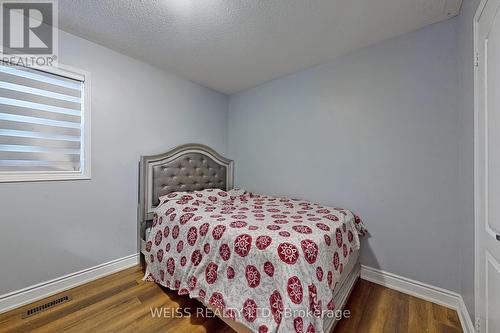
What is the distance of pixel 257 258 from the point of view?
4.16ft

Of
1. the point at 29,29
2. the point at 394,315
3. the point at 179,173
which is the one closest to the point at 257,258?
the point at 394,315

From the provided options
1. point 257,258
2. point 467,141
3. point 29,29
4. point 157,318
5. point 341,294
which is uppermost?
point 29,29

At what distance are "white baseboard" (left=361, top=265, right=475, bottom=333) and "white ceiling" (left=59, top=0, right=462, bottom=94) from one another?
2231 millimetres

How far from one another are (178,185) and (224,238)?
54.5 inches

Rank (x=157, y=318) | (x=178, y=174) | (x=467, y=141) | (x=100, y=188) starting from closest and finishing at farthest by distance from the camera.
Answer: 1. (x=467, y=141)
2. (x=157, y=318)
3. (x=100, y=188)
4. (x=178, y=174)

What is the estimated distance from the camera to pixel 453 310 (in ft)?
5.46

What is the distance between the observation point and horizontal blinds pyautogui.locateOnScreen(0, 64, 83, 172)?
167 centimetres

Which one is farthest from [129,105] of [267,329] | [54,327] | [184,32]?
[267,329]

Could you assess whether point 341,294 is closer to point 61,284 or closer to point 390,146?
point 390,146

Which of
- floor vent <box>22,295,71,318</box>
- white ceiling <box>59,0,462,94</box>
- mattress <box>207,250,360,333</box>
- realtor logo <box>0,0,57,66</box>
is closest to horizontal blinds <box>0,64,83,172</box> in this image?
realtor logo <box>0,0,57,66</box>

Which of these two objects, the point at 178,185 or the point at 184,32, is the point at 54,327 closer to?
the point at 178,185

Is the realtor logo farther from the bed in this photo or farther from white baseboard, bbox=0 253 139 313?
white baseboard, bbox=0 253 139 313

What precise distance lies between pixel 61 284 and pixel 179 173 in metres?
1.46

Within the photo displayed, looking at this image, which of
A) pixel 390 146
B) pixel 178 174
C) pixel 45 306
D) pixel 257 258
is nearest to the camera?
pixel 257 258
